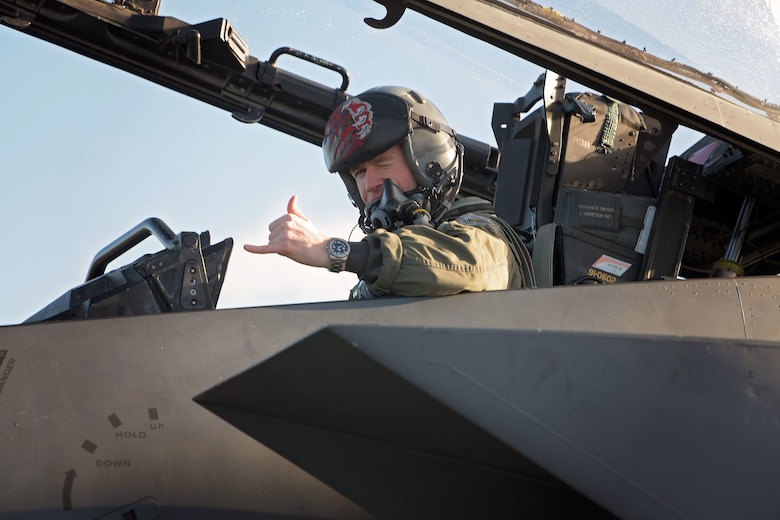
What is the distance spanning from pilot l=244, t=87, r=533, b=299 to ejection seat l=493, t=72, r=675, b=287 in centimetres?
38

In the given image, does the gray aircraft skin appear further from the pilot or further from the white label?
the white label

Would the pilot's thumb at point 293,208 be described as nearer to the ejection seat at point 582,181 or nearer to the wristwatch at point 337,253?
the wristwatch at point 337,253

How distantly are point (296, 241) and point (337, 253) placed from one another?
0.32 feet

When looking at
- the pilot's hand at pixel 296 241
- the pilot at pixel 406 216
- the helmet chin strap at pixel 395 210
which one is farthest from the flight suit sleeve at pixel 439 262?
the helmet chin strap at pixel 395 210

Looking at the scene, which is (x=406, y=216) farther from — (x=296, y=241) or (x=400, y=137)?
(x=296, y=241)

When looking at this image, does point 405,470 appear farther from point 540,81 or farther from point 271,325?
point 540,81

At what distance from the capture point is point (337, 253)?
1.78 meters

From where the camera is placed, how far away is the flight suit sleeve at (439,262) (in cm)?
179

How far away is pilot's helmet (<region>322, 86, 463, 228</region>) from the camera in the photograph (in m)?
2.43

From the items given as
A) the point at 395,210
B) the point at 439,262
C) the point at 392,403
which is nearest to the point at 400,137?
the point at 395,210

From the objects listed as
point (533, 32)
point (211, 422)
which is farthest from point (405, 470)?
point (533, 32)

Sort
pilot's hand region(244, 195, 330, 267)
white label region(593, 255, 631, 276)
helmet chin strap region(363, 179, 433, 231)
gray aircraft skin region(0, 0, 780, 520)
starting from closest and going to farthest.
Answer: gray aircraft skin region(0, 0, 780, 520), pilot's hand region(244, 195, 330, 267), helmet chin strap region(363, 179, 433, 231), white label region(593, 255, 631, 276)

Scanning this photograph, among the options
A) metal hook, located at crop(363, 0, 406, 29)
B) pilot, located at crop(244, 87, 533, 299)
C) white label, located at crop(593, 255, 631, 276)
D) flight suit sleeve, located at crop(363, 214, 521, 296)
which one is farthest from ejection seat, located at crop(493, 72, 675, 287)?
metal hook, located at crop(363, 0, 406, 29)

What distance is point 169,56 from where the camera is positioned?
3.27m
